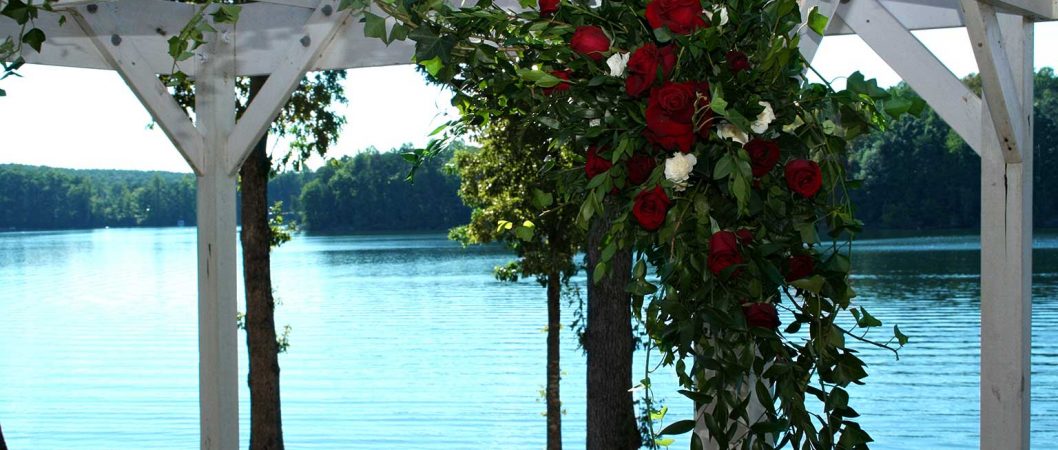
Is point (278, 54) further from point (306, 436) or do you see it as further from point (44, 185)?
point (44, 185)

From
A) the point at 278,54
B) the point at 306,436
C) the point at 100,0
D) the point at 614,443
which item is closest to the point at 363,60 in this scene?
the point at 278,54

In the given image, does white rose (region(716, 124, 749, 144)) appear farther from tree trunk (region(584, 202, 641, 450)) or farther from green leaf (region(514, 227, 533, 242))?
tree trunk (region(584, 202, 641, 450))

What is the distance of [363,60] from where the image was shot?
289cm

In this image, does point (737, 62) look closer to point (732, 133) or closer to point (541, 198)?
point (732, 133)

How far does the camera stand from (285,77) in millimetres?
2646

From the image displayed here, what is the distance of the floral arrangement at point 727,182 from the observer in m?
1.41

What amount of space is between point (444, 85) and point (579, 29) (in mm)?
371

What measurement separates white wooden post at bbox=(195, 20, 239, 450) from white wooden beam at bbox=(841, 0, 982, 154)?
1.56 metres

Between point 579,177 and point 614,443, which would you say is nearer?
point 579,177

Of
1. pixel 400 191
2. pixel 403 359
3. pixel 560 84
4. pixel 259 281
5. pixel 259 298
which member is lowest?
pixel 403 359

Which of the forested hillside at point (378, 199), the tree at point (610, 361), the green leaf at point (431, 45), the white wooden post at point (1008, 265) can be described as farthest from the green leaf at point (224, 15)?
the forested hillside at point (378, 199)

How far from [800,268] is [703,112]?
240 millimetres

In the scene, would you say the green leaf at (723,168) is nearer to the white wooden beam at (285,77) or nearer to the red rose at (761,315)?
the red rose at (761,315)

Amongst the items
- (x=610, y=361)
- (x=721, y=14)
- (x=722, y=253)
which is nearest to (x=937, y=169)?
(x=610, y=361)
